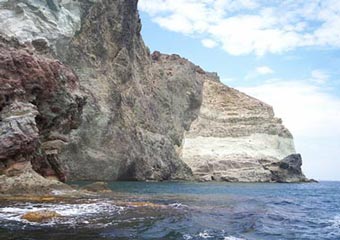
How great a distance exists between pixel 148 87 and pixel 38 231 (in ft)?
279

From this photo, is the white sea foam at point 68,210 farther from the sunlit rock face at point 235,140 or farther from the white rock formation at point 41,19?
the sunlit rock face at point 235,140

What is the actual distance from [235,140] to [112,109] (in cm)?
4770

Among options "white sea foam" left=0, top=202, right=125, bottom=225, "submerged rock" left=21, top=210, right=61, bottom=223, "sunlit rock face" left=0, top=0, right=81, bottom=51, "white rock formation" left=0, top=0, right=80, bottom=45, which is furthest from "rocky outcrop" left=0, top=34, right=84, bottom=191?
"white rock formation" left=0, top=0, right=80, bottom=45

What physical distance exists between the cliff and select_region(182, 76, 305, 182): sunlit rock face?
263 millimetres

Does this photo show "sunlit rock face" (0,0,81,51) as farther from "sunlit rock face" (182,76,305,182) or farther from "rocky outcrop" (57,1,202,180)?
"sunlit rock face" (182,76,305,182)

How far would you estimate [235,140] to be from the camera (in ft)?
378

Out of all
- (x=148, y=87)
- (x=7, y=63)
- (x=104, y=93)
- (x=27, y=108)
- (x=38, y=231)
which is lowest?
(x=38, y=231)

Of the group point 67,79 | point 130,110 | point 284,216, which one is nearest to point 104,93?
point 130,110

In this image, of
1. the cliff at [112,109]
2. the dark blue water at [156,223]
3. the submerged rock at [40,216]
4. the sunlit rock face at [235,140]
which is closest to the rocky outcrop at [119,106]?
the cliff at [112,109]

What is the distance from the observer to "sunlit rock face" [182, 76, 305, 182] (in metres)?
104

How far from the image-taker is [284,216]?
27625 mm

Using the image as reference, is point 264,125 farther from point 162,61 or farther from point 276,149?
point 162,61

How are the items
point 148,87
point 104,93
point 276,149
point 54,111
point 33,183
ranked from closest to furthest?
1. point 33,183
2. point 54,111
3. point 104,93
4. point 148,87
5. point 276,149

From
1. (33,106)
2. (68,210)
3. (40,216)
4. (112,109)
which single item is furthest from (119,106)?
(40,216)
